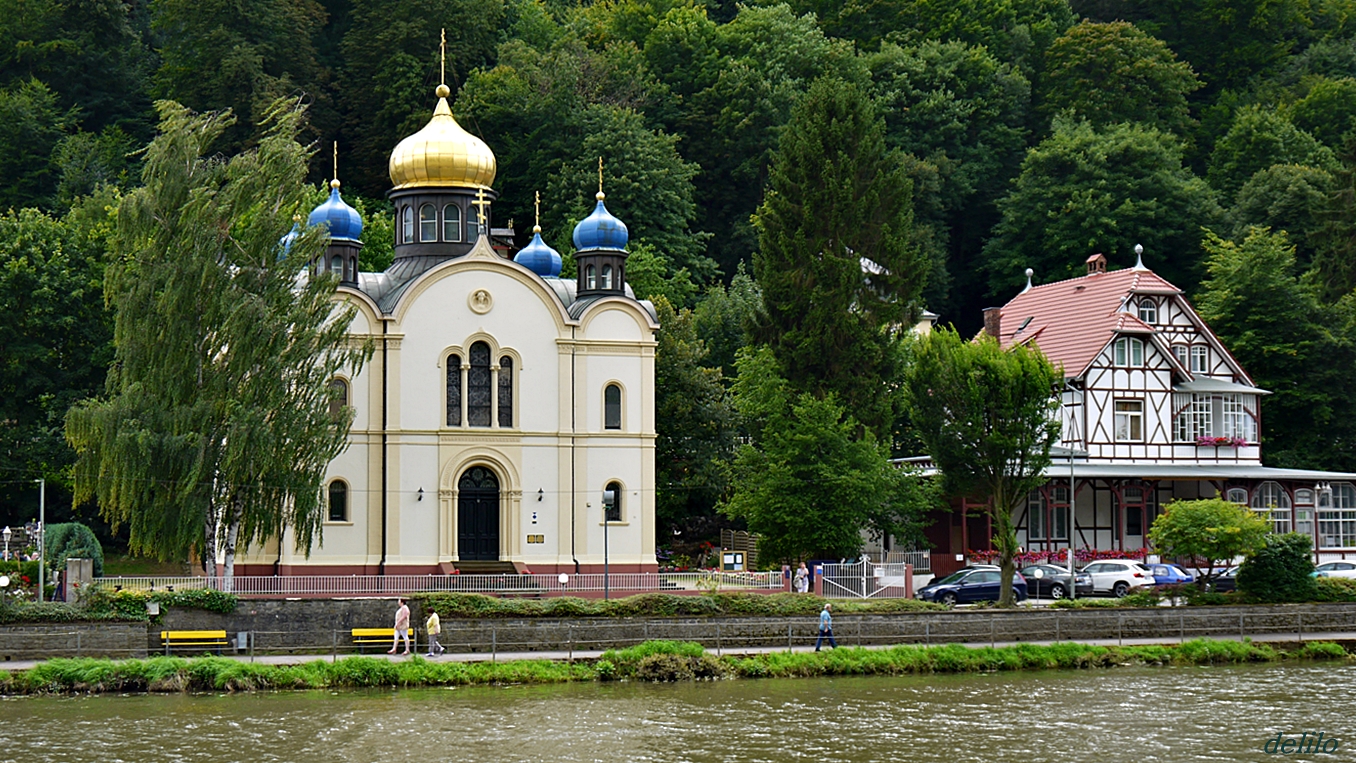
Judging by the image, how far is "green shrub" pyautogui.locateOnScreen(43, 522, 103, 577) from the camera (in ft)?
140

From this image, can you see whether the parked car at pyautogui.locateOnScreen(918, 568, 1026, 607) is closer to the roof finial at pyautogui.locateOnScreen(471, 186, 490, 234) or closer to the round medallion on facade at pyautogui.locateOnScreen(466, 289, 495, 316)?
the round medallion on facade at pyautogui.locateOnScreen(466, 289, 495, 316)

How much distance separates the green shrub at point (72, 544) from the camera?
42812mm

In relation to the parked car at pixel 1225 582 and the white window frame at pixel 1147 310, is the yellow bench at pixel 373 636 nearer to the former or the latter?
the parked car at pixel 1225 582

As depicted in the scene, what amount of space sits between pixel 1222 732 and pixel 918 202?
169 feet

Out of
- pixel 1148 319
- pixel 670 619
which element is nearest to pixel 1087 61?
pixel 1148 319

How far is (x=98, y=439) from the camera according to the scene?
124 ft

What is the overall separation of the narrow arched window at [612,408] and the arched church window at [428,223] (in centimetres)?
672

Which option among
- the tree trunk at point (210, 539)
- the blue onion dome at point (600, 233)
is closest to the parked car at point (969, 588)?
the blue onion dome at point (600, 233)

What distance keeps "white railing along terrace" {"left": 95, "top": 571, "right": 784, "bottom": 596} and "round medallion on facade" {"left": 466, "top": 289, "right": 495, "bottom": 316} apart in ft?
25.5

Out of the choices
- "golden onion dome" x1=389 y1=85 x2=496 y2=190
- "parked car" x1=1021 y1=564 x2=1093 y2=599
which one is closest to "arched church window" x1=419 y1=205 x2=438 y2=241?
"golden onion dome" x1=389 y1=85 x2=496 y2=190

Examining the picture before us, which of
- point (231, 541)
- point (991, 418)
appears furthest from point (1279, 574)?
point (231, 541)

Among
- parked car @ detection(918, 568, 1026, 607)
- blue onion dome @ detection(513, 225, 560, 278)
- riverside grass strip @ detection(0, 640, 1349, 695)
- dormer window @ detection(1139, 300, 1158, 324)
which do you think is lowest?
riverside grass strip @ detection(0, 640, 1349, 695)

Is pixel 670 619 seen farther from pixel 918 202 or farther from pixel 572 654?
pixel 918 202

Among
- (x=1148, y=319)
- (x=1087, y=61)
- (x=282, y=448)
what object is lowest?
(x=282, y=448)
